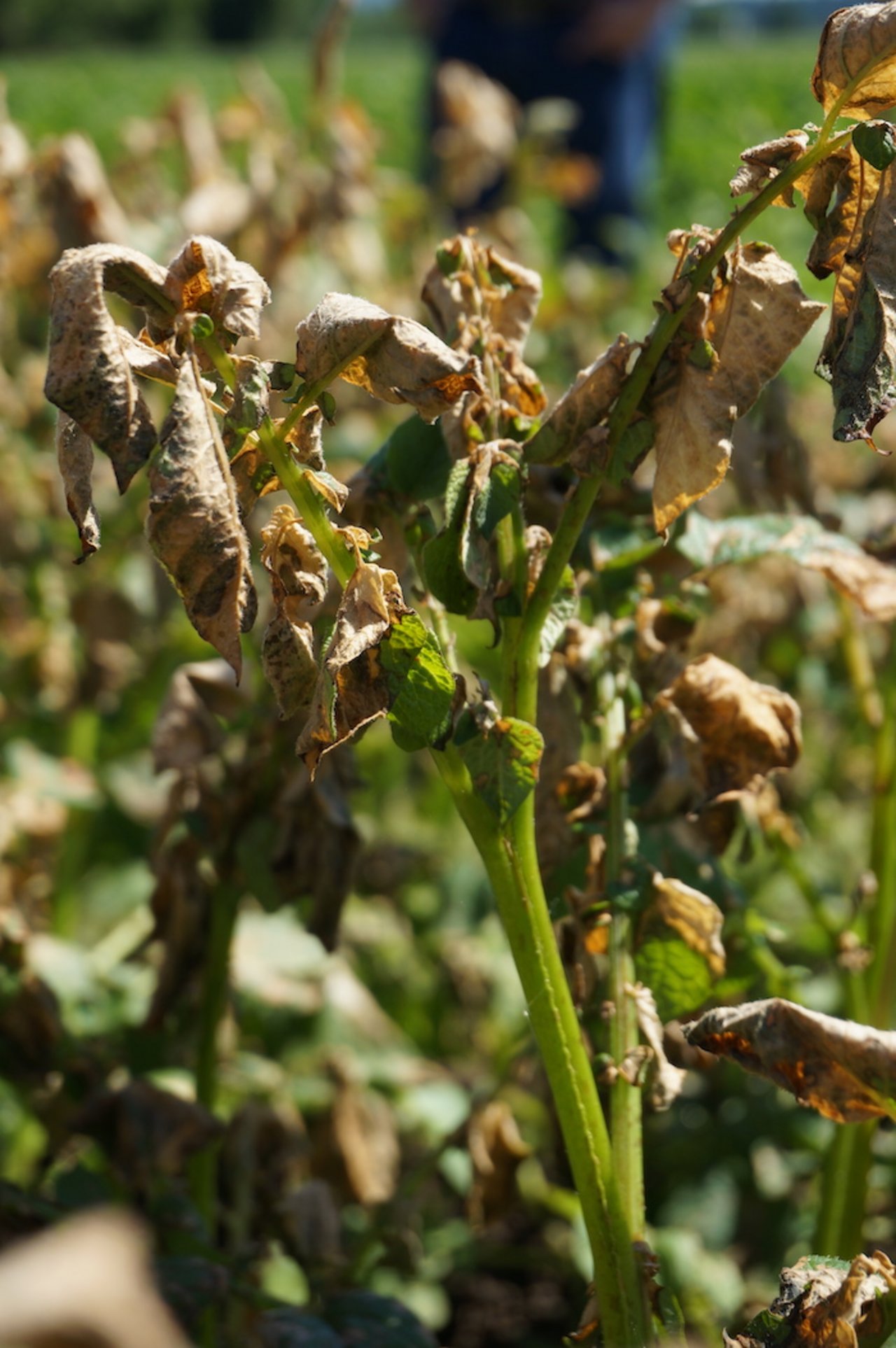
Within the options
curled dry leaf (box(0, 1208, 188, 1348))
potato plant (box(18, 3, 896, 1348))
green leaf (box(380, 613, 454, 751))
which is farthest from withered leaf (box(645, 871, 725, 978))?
curled dry leaf (box(0, 1208, 188, 1348))

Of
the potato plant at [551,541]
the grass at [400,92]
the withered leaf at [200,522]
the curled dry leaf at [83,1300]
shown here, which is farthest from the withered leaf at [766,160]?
the grass at [400,92]

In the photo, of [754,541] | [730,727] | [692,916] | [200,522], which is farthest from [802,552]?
[200,522]

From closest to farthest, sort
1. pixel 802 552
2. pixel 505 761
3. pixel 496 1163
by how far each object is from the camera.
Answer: pixel 505 761 → pixel 802 552 → pixel 496 1163

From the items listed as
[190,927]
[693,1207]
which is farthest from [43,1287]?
[693,1207]

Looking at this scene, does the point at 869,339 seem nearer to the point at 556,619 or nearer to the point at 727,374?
the point at 727,374

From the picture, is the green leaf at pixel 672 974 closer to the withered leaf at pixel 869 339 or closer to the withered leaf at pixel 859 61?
the withered leaf at pixel 869 339

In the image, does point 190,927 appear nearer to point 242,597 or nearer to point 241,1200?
point 241,1200
